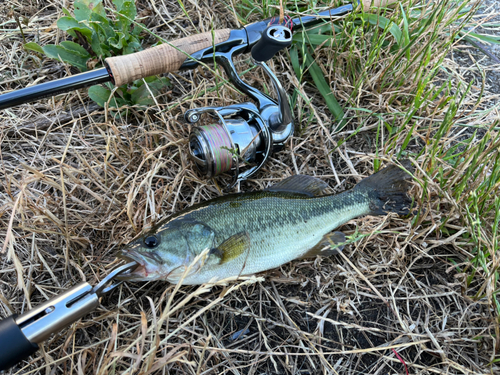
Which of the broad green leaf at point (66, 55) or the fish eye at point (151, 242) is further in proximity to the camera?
the broad green leaf at point (66, 55)

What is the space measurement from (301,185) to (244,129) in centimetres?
60

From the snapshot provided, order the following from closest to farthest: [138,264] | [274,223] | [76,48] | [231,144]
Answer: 1. [138,264]
2. [274,223]
3. [231,144]
4. [76,48]

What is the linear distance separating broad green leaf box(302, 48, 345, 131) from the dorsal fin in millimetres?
698

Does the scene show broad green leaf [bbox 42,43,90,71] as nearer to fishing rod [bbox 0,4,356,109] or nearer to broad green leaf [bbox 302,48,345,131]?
fishing rod [bbox 0,4,356,109]

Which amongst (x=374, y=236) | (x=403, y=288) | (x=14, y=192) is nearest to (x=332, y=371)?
(x=403, y=288)

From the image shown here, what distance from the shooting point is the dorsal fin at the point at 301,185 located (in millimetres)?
2887

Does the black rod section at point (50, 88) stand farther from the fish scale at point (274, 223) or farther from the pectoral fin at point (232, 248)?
the pectoral fin at point (232, 248)

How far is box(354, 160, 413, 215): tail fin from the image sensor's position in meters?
2.79

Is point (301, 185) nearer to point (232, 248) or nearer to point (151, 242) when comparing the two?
point (232, 248)

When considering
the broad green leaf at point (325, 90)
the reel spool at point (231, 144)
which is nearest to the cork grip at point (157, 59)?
the reel spool at point (231, 144)

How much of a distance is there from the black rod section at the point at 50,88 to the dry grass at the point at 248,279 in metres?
0.43

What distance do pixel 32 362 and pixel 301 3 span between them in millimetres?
3616

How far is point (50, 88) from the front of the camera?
2.51 metres

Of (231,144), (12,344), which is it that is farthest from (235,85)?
(12,344)
